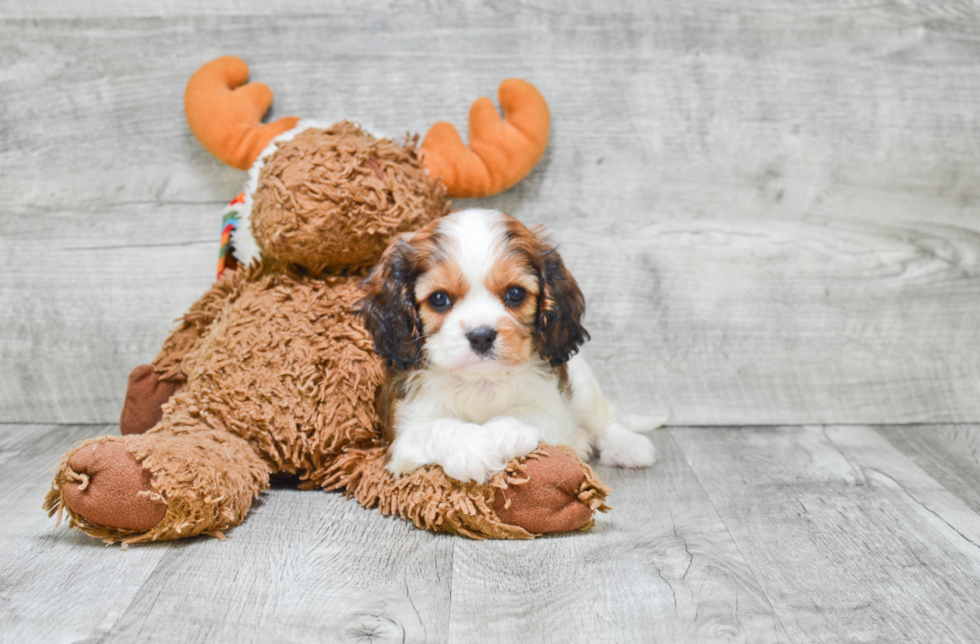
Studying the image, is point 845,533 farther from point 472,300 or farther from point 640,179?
point 640,179

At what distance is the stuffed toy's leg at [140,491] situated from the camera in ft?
5.50

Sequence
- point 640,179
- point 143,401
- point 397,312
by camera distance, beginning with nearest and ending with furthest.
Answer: point 397,312 → point 143,401 → point 640,179

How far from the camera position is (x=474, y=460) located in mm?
1764

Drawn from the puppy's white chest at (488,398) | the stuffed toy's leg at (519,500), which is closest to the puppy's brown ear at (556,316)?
the puppy's white chest at (488,398)

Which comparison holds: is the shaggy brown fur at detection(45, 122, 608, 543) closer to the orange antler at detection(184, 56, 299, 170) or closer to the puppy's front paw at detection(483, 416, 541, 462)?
the puppy's front paw at detection(483, 416, 541, 462)

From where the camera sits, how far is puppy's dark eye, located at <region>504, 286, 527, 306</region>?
72.5 inches

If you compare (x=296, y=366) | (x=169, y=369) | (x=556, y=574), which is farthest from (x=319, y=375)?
(x=556, y=574)

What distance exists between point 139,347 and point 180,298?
0.21m

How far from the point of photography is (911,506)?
2031mm

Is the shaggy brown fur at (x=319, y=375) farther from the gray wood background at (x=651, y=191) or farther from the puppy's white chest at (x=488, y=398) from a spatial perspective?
the gray wood background at (x=651, y=191)

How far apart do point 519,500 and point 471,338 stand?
0.36 m

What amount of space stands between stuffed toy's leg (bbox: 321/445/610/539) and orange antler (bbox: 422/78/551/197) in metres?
0.91

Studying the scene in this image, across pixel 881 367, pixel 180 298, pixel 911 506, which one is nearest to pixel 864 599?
pixel 911 506

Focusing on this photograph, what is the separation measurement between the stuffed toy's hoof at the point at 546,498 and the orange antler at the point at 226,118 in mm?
1281
